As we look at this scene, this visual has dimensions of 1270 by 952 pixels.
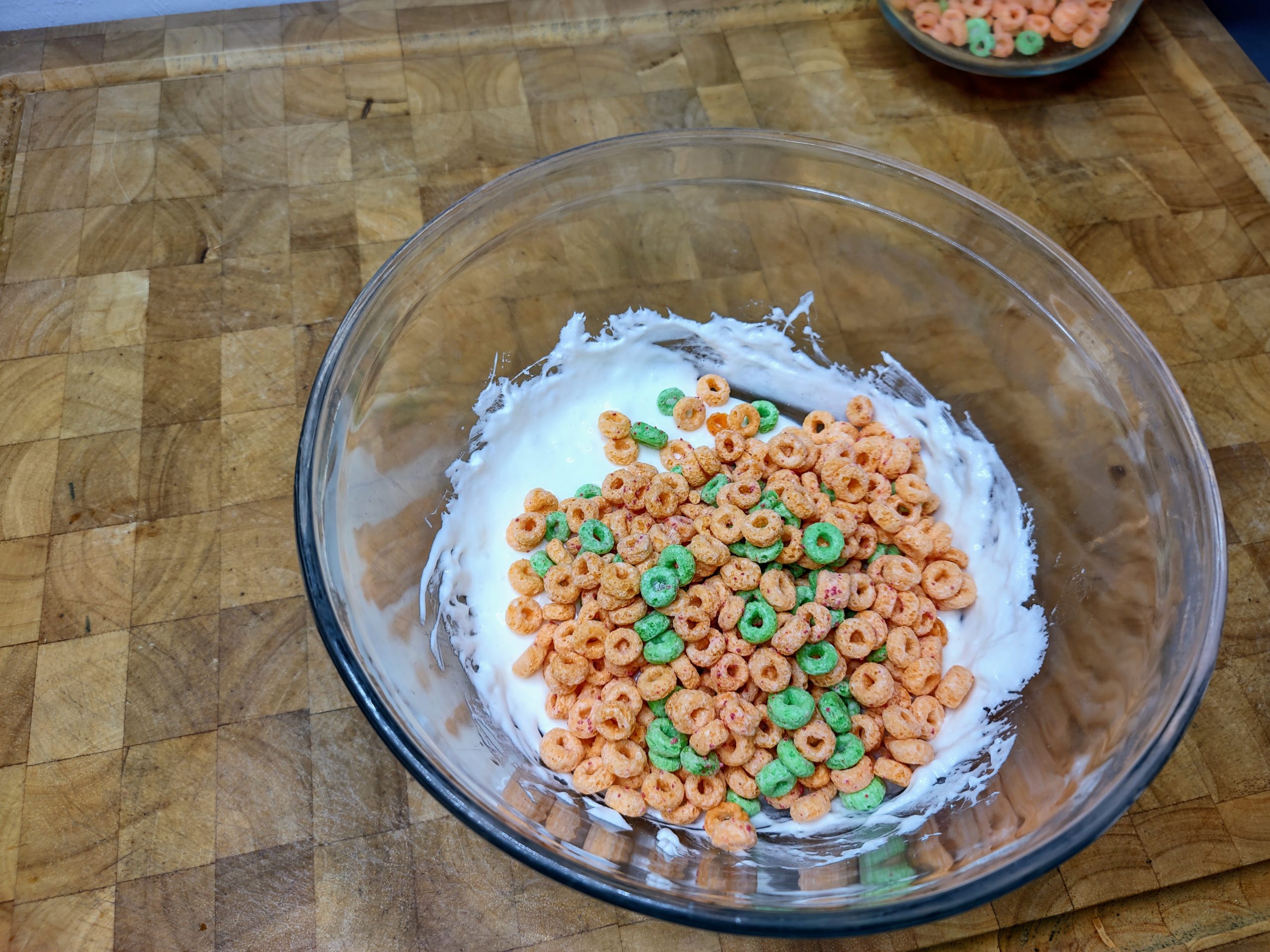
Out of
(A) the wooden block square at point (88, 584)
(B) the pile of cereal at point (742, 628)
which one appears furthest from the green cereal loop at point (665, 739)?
(A) the wooden block square at point (88, 584)

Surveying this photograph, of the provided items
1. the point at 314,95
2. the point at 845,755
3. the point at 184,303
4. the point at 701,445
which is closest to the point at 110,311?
the point at 184,303

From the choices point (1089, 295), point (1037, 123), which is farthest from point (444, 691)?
point (1037, 123)

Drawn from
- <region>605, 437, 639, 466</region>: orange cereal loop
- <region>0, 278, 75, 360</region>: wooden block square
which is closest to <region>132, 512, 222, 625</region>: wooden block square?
<region>0, 278, 75, 360</region>: wooden block square

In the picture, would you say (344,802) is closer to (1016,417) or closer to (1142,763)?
(1142,763)

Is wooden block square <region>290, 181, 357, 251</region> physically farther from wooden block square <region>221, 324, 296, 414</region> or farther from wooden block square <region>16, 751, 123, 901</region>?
wooden block square <region>16, 751, 123, 901</region>

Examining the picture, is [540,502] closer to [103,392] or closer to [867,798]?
[867,798]

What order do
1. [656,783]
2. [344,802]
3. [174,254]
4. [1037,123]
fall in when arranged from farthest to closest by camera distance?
1. [1037,123]
2. [174,254]
3. [344,802]
4. [656,783]

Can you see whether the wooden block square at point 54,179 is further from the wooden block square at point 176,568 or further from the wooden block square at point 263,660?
the wooden block square at point 263,660
